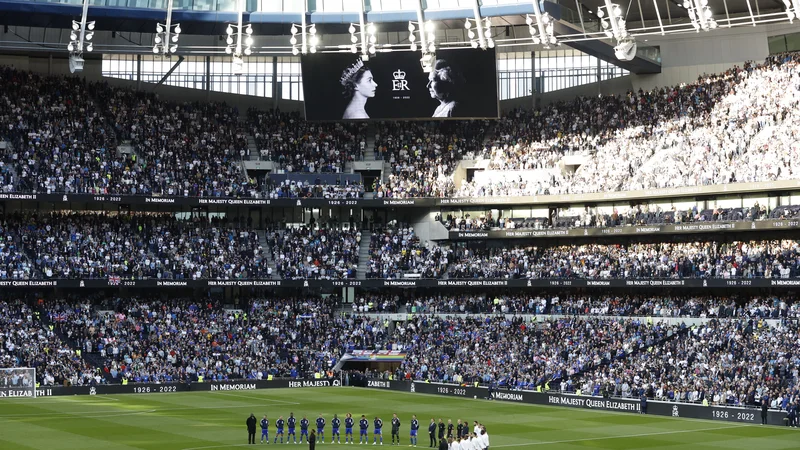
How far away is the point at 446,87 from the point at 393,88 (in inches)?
143

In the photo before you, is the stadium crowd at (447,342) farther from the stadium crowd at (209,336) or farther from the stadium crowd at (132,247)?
the stadium crowd at (132,247)

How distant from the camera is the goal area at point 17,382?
2147 inches

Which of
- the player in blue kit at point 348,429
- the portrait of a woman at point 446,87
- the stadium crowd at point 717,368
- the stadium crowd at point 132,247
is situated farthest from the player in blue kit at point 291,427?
the portrait of a woman at point 446,87

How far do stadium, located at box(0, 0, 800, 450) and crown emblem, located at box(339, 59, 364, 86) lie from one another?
0.34 metres

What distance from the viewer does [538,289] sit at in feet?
223

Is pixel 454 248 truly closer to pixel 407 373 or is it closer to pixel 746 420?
pixel 407 373

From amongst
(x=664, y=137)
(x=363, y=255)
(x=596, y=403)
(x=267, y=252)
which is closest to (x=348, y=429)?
(x=596, y=403)

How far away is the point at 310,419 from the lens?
4512cm

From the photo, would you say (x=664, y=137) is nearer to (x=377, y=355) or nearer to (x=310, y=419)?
(x=377, y=355)

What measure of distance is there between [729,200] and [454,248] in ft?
63.9

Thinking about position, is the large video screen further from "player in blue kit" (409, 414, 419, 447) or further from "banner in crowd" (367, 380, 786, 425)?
"player in blue kit" (409, 414, 419, 447)

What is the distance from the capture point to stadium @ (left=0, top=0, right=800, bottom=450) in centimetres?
5462

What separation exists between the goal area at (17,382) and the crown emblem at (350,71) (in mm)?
28437

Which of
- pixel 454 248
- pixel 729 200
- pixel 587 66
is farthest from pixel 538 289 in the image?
pixel 587 66
